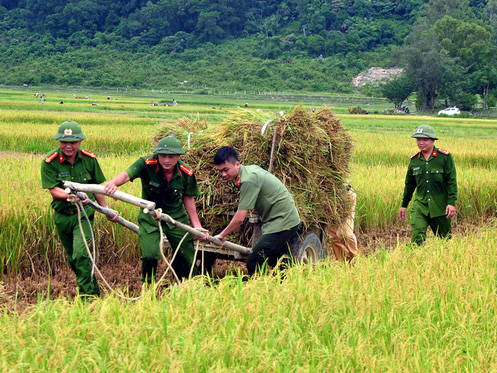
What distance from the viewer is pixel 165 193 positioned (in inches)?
214

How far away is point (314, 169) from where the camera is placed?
6156 mm

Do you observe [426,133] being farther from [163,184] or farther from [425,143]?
[163,184]

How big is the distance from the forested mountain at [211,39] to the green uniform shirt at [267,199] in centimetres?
7040

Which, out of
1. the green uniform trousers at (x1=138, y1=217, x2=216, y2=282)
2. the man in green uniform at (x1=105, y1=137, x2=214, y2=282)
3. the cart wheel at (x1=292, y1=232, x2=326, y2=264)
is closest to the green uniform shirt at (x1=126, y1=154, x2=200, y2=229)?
the man in green uniform at (x1=105, y1=137, x2=214, y2=282)

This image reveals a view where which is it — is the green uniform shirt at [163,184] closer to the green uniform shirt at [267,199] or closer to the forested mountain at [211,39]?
the green uniform shirt at [267,199]

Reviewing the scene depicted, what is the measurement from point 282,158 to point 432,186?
181cm

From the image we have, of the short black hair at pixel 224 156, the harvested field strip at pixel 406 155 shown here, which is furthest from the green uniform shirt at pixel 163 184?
the harvested field strip at pixel 406 155

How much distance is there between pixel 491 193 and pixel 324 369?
28.4 ft

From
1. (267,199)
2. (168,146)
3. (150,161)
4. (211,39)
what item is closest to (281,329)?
(267,199)

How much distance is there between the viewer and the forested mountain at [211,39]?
7725 cm

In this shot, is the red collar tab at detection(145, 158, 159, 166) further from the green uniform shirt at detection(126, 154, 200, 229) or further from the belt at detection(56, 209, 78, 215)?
the belt at detection(56, 209, 78, 215)

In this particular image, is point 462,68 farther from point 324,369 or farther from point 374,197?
point 324,369

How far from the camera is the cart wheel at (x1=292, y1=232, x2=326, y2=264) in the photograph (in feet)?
19.2

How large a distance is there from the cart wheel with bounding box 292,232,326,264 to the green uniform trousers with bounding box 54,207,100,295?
1.90m
